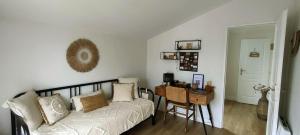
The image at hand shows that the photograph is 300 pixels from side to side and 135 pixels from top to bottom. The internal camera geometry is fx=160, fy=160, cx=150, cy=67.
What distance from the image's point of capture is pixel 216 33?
3.03m

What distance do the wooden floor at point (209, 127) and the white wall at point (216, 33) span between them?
9.8 inches

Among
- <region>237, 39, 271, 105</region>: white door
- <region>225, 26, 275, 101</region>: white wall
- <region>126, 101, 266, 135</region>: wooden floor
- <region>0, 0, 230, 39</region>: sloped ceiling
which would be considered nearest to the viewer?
<region>0, 0, 230, 39</region>: sloped ceiling

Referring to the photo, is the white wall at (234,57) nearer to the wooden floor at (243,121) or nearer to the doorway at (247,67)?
the doorway at (247,67)

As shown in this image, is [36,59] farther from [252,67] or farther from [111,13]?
[252,67]

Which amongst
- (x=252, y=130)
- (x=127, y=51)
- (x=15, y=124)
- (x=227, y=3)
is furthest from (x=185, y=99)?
(x=15, y=124)

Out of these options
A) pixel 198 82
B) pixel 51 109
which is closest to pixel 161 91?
pixel 198 82

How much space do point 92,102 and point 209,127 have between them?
7.34 feet

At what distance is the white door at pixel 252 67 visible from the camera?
4.18 m

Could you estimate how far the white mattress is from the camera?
1.87 meters

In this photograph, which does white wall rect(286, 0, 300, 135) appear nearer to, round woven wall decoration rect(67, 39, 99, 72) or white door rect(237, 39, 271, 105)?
white door rect(237, 39, 271, 105)

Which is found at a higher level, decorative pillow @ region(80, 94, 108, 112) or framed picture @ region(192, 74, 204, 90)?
framed picture @ region(192, 74, 204, 90)

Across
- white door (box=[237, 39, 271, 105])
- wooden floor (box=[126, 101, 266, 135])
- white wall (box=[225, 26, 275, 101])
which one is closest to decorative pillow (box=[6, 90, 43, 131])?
wooden floor (box=[126, 101, 266, 135])

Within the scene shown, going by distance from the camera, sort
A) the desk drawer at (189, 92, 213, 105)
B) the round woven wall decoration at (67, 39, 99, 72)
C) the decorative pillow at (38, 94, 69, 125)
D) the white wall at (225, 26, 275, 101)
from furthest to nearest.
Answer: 1. the white wall at (225, 26, 275, 101)
2. the desk drawer at (189, 92, 213, 105)
3. the round woven wall decoration at (67, 39, 99, 72)
4. the decorative pillow at (38, 94, 69, 125)

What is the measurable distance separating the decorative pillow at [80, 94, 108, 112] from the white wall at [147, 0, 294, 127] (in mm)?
1711
